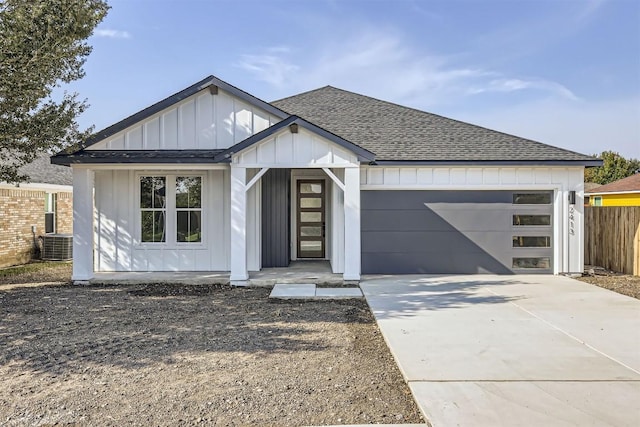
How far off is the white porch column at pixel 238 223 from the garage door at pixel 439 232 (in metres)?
3.05

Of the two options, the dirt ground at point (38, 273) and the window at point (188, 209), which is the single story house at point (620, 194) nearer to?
the window at point (188, 209)

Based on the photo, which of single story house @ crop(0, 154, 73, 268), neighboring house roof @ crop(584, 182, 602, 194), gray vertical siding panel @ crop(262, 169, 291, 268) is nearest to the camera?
gray vertical siding panel @ crop(262, 169, 291, 268)

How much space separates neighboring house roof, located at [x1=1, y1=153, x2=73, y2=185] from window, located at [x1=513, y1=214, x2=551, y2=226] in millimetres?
14776

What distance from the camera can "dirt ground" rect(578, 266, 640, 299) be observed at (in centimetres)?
946

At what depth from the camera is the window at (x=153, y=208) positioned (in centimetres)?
1127

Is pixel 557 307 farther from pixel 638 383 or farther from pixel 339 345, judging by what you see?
pixel 339 345

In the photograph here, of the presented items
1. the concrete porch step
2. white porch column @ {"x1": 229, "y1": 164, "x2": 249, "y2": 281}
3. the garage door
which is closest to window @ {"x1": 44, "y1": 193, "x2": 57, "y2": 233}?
white porch column @ {"x1": 229, "y1": 164, "x2": 249, "y2": 281}

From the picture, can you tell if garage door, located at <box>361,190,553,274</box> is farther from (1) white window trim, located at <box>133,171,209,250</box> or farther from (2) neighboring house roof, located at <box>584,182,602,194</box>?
(2) neighboring house roof, located at <box>584,182,602,194</box>

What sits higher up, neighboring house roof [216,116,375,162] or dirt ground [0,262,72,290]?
neighboring house roof [216,116,375,162]

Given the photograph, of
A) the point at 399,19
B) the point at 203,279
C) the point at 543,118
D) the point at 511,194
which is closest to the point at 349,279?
the point at 203,279

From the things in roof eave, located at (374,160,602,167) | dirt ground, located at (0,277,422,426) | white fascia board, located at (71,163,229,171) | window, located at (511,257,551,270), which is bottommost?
dirt ground, located at (0,277,422,426)

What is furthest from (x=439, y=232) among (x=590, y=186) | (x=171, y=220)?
(x=590, y=186)

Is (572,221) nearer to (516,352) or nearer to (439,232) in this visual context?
(439,232)

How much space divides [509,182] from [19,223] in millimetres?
14694
